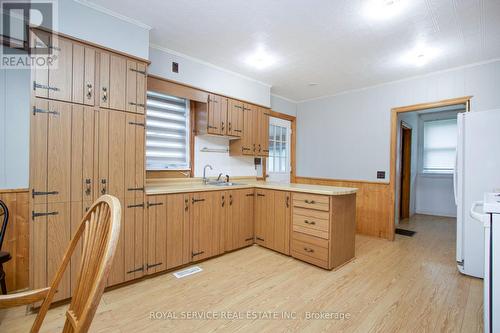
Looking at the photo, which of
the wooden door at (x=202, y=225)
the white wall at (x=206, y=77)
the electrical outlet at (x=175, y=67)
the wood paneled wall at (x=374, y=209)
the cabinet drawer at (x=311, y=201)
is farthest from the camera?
the wood paneled wall at (x=374, y=209)

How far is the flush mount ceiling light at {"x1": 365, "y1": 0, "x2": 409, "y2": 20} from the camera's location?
1.97m

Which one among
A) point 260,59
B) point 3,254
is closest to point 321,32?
point 260,59

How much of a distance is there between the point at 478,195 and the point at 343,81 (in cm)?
240

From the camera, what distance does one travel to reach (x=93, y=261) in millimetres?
812

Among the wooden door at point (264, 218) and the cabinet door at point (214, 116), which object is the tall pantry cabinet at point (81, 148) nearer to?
the cabinet door at point (214, 116)

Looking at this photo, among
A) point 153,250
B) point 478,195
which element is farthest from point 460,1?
point 153,250

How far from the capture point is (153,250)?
241 centimetres

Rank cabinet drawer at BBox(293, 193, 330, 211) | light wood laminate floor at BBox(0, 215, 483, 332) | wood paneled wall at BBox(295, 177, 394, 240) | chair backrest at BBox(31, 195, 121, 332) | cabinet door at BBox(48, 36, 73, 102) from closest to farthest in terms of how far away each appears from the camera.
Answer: chair backrest at BBox(31, 195, 121, 332) → light wood laminate floor at BBox(0, 215, 483, 332) → cabinet door at BBox(48, 36, 73, 102) → cabinet drawer at BBox(293, 193, 330, 211) → wood paneled wall at BBox(295, 177, 394, 240)

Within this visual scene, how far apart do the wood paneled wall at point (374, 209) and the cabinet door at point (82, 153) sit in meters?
4.02

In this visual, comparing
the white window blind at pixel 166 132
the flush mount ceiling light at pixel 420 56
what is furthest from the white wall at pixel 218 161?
the flush mount ceiling light at pixel 420 56

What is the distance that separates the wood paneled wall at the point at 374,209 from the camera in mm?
3898

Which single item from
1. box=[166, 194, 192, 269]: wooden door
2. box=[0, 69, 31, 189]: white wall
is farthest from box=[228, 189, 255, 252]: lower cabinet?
box=[0, 69, 31, 189]: white wall

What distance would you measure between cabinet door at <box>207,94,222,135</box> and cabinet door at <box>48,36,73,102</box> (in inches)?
62.6

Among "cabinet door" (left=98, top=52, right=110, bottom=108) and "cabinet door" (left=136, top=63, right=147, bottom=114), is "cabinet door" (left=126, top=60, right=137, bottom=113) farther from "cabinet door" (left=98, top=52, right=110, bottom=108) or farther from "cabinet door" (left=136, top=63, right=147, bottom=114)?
"cabinet door" (left=98, top=52, right=110, bottom=108)
